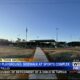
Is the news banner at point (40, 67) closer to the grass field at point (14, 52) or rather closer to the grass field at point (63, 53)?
the grass field at point (63, 53)

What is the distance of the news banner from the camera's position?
1273 cm

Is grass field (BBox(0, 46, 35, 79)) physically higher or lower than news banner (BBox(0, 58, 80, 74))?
higher

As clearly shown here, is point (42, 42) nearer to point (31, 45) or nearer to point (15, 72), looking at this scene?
point (31, 45)

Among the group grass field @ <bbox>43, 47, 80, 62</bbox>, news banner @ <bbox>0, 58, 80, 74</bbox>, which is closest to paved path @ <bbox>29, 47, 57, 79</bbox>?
Answer: news banner @ <bbox>0, 58, 80, 74</bbox>

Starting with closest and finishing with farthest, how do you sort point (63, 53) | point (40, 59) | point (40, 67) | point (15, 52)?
point (40, 67) < point (40, 59) < point (15, 52) < point (63, 53)

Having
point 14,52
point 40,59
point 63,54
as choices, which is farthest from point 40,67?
point 14,52

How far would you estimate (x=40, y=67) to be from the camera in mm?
12719

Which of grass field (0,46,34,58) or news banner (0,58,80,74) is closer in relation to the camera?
news banner (0,58,80,74)

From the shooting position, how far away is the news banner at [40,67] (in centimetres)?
1273

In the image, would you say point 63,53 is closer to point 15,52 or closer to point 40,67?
point 40,67

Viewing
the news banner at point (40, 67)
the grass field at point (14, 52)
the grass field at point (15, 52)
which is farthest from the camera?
the grass field at point (14, 52)

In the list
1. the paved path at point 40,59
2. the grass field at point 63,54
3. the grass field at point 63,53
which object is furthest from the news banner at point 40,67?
the grass field at point 63,53

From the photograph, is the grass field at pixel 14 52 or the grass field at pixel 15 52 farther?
the grass field at pixel 14 52

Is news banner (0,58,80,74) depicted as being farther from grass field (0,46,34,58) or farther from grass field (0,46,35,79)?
grass field (0,46,34,58)
